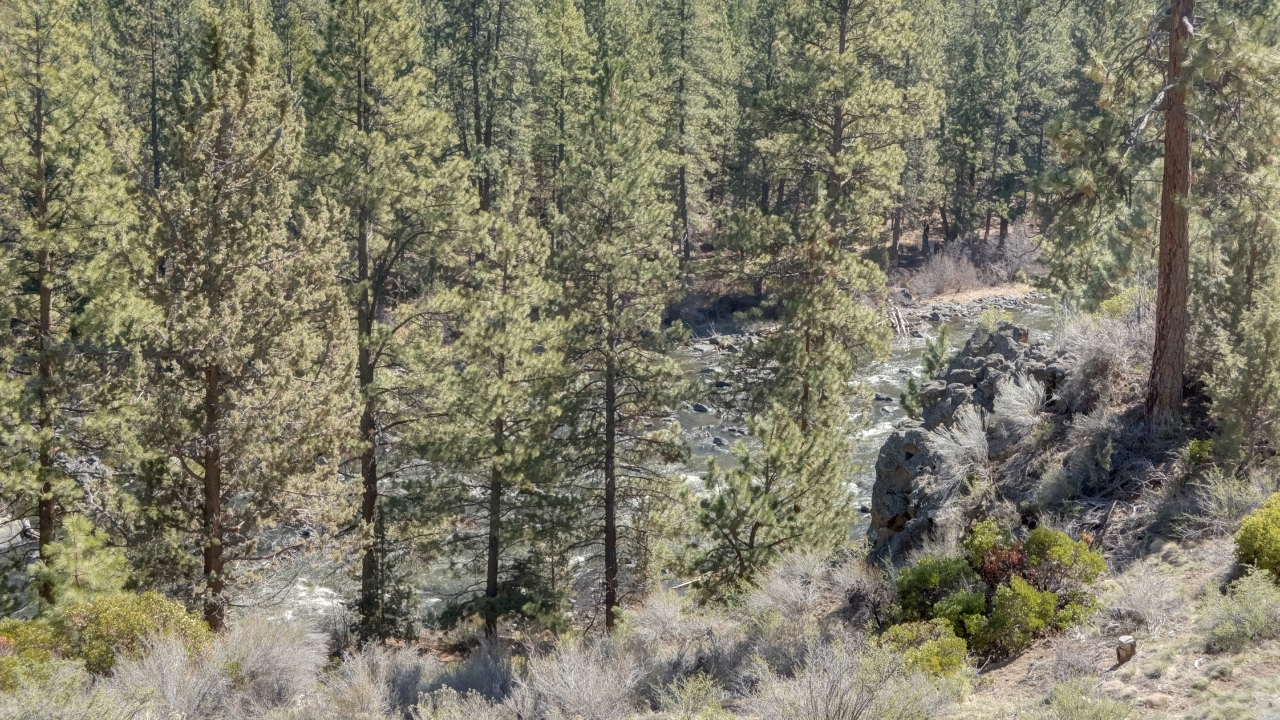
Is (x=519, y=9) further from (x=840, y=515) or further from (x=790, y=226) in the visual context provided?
(x=840, y=515)

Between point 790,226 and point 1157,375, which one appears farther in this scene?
point 790,226

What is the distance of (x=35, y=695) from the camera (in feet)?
23.0

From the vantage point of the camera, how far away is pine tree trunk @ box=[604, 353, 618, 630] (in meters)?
15.8

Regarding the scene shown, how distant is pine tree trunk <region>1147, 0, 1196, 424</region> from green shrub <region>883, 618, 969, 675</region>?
14.2 feet

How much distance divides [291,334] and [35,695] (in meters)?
6.42

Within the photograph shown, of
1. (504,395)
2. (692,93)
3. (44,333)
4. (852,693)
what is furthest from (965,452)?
(692,93)

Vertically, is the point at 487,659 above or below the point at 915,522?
below

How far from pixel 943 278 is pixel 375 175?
1314 inches

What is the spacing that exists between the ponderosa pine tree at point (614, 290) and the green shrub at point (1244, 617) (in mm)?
9211

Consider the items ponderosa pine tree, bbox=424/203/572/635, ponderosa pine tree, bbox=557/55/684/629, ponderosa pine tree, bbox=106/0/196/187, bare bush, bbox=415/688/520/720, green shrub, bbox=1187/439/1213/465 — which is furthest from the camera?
ponderosa pine tree, bbox=106/0/196/187

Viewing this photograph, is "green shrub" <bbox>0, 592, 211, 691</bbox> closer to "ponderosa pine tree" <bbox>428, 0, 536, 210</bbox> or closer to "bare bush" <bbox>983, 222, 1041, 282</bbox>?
"ponderosa pine tree" <bbox>428, 0, 536, 210</bbox>

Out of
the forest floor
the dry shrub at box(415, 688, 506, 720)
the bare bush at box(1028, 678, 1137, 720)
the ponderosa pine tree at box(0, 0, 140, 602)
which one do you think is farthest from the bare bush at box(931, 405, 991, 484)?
the ponderosa pine tree at box(0, 0, 140, 602)

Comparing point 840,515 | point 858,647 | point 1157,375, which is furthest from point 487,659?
point 1157,375

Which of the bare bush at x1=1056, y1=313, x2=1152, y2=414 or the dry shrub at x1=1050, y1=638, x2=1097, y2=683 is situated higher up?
the bare bush at x1=1056, y1=313, x2=1152, y2=414
